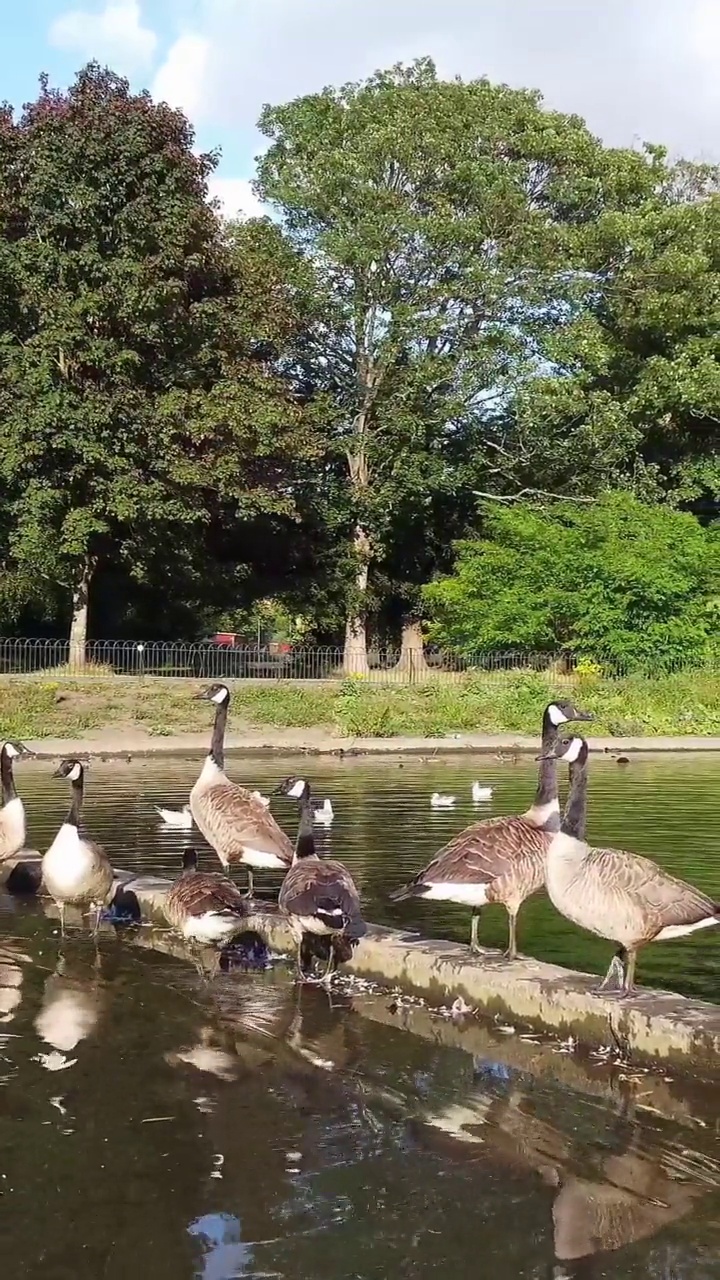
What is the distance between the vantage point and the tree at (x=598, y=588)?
145ft

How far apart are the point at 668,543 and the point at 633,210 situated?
1381 cm

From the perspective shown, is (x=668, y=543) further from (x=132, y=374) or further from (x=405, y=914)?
(x=405, y=914)

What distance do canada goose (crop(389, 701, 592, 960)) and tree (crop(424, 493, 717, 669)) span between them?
35.1 m

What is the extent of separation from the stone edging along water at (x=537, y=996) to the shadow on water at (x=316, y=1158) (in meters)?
0.48

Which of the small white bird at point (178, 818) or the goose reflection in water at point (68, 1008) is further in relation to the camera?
the small white bird at point (178, 818)

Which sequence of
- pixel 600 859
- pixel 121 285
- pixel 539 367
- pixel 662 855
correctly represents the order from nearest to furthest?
1. pixel 600 859
2. pixel 662 855
3. pixel 121 285
4. pixel 539 367

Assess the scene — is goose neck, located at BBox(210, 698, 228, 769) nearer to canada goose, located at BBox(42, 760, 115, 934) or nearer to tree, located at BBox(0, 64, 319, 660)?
canada goose, located at BBox(42, 760, 115, 934)

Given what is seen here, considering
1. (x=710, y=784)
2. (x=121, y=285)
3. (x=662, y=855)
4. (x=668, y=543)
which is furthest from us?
(x=668, y=543)

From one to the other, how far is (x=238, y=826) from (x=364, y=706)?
24346 mm

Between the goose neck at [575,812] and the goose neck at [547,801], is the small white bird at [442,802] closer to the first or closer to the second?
the goose neck at [547,801]

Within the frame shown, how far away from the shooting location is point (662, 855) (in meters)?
15.3

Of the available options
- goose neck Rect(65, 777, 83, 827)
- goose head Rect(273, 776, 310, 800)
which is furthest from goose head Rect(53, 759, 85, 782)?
goose head Rect(273, 776, 310, 800)

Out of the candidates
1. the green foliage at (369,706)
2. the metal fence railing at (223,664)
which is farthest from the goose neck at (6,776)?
the metal fence railing at (223,664)

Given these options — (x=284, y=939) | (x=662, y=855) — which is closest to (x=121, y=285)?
(x=662, y=855)
